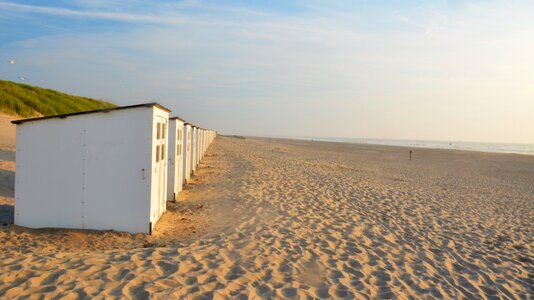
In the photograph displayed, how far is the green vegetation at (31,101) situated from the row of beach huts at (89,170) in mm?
15227

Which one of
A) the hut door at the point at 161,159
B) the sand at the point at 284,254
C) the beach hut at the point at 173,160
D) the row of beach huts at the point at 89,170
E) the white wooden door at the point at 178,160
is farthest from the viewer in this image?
the white wooden door at the point at 178,160

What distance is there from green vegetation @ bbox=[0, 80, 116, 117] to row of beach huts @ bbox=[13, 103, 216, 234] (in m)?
15.2

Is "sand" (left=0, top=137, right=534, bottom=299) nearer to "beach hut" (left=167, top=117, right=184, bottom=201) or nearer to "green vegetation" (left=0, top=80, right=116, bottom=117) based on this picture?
"beach hut" (left=167, top=117, right=184, bottom=201)

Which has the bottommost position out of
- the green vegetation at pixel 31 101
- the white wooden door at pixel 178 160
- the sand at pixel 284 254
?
the sand at pixel 284 254

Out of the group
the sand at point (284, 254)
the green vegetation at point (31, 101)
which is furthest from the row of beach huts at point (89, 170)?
the green vegetation at point (31, 101)

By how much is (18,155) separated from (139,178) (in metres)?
2.03

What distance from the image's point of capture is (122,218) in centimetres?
648

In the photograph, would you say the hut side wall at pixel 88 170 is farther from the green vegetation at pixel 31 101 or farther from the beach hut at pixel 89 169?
the green vegetation at pixel 31 101

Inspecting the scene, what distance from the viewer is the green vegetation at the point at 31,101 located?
19.8 m

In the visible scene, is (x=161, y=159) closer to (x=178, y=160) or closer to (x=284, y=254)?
(x=284, y=254)

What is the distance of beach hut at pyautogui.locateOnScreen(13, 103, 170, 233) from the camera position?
6.43 meters

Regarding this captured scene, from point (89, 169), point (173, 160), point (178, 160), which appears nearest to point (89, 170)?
point (89, 169)

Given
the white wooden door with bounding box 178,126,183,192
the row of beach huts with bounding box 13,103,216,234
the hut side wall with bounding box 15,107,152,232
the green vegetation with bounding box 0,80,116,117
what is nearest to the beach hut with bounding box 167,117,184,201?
the white wooden door with bounding box 178,126,183,192

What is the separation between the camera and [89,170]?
652 centimetres
